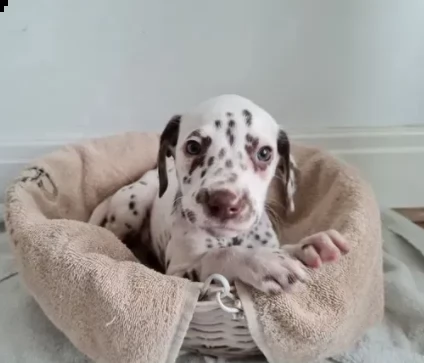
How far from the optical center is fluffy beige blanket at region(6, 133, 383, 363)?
1832mm

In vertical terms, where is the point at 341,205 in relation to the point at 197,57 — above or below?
below

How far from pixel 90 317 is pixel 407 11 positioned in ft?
6.84

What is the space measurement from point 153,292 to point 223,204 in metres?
0.31

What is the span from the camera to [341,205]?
242 centimetres

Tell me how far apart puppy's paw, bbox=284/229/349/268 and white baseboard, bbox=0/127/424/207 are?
1.42 m

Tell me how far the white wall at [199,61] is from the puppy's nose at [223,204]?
4.59ft

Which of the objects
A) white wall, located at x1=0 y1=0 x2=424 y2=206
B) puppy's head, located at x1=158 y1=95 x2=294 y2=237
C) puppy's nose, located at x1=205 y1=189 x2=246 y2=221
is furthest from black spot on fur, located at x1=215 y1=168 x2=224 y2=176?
white wall, located at x1=0 y1=0 x2=424 y2=206

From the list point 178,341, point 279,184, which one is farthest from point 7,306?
point 279,184

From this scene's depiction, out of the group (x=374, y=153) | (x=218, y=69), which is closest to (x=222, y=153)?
(x=218, y=69)

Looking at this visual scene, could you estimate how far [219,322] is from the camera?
1.88 meters

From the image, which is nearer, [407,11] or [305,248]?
[305,248]

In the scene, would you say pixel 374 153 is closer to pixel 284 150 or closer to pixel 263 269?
pixel 284 150

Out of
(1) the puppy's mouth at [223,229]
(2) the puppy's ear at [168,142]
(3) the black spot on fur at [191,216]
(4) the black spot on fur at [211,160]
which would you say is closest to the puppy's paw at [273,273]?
(1) the puppy's mouth at [223,229]

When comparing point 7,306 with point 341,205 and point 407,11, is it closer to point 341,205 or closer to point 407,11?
point 341,205
